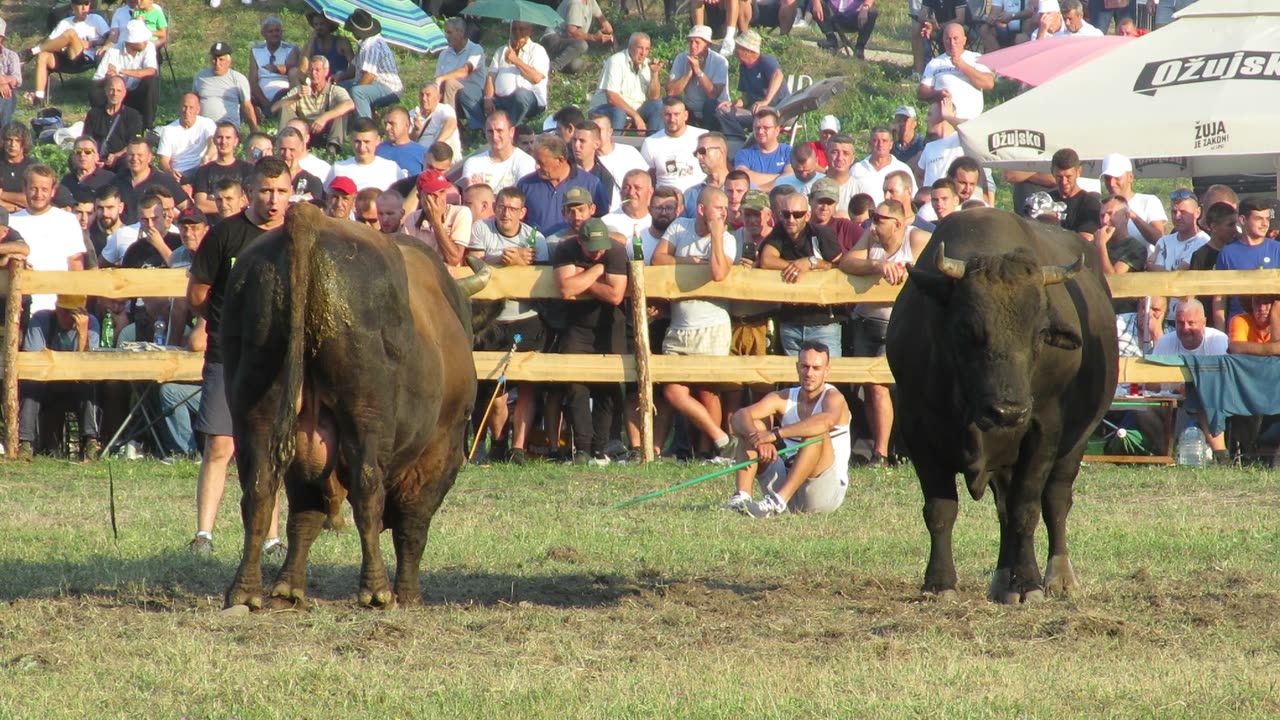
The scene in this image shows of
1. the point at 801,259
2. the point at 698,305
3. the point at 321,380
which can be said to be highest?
the point at 321,380

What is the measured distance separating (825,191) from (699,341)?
5.31ft

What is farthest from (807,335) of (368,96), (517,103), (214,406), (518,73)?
(368,96)

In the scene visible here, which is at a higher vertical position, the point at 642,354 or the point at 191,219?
the point at 191,219

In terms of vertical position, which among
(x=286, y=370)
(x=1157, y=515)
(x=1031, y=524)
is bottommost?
(x=1157, y=515)

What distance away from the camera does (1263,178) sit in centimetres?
1842

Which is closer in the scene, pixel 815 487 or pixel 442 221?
pixel 815 487

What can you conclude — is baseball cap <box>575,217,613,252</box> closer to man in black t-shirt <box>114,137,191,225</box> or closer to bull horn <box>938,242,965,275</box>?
man in black t-shirt <box>114,137,191,225</box>

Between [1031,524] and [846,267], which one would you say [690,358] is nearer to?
[846,267]

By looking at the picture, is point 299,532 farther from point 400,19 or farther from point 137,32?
point 400,19

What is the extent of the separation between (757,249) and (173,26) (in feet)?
49.6

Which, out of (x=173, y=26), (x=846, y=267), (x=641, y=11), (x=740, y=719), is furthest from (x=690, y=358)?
(x=173, y=26)

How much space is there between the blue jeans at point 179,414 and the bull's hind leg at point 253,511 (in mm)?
6761

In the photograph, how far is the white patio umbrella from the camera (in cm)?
1495

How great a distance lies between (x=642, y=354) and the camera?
13.9m
